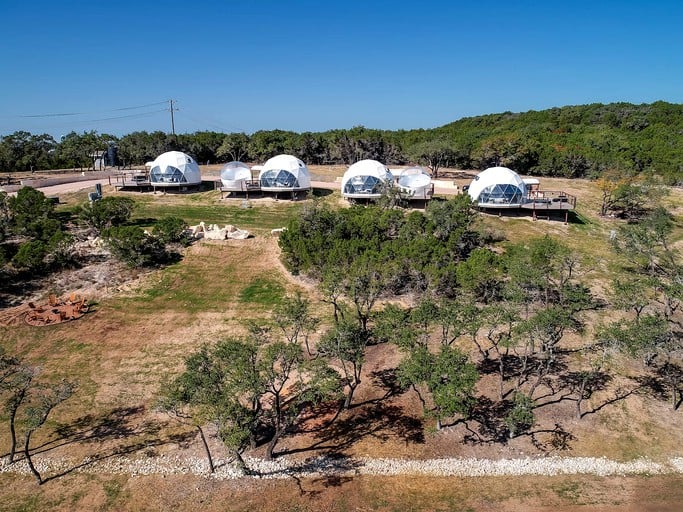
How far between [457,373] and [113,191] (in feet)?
173

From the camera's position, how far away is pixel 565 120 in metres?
99.3

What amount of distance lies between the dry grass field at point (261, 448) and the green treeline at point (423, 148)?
3901 cm

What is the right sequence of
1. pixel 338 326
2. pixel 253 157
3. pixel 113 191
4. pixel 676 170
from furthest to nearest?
pixel 253 157 → pixel 676 170 → pixel 113 191 → pixel 338 326

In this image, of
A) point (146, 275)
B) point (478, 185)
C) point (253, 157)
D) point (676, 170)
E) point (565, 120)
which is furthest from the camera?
point (565, 120)

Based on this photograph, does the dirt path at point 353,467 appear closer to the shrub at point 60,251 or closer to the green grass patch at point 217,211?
the shrub at point 60,251

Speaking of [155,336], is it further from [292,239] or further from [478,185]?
[478,185]

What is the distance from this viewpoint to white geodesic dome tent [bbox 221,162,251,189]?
53781 mm

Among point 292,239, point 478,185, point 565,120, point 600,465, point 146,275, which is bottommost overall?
point 600,465

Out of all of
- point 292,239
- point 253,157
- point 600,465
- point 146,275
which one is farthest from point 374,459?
point 253,157

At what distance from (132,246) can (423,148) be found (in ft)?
138

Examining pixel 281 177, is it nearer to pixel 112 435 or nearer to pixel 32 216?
pixel 32 216

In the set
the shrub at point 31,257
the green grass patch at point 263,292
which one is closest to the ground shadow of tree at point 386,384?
the green grass patch at point 263,292

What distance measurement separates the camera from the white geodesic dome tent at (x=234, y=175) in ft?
176

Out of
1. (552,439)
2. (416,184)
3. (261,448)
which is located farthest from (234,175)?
(552,439)
